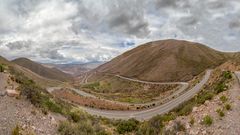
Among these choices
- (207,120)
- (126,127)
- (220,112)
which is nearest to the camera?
(207,120)

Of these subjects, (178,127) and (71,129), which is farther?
(178,127)

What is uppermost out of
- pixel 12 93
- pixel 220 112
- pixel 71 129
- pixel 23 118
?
pixel 12 93

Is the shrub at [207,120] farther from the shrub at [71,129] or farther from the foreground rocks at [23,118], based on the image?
→ the foreground rocks at [23,118]

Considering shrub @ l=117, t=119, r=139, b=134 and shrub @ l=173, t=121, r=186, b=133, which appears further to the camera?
shrub @ l=117, t=119, r=139, b=134

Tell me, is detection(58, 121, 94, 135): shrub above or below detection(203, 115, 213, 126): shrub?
below

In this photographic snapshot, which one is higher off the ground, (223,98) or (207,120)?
(223,98)

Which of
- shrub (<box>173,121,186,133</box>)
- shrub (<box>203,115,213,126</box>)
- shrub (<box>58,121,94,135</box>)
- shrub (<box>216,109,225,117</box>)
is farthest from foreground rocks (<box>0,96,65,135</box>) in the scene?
shrub (<box>216,109,225,117</box>)

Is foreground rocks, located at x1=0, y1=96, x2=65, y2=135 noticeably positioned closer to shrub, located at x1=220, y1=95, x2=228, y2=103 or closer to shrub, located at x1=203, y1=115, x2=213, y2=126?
shrub, located at x1=203, y1=115, x2=213, y2=126

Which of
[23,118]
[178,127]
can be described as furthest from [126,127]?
[23,118]

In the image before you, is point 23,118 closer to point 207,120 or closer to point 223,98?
point 207,120

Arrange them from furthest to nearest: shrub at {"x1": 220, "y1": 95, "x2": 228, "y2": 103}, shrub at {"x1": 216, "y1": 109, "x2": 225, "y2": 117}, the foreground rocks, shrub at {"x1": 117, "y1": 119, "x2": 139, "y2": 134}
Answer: shrub at {"x1": 117, "y1": 119, "x2": 139, "y2": 134} < shrub at {"x1": 220, "y1": 95, "x2": 228, "y2": 103} < shrub at {"x1": 216, "y1": 109, "x2": 225, "y2": 117} < the foreground rocks

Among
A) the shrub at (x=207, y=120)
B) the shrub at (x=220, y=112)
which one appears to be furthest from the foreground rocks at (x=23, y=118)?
the shrub at (x=220, y=112)

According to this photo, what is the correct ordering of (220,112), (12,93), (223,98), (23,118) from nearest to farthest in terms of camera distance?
(23,118) → (220,112) → (12,93) → (223,98)
